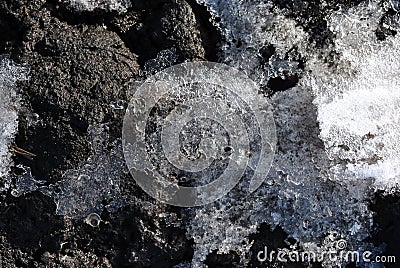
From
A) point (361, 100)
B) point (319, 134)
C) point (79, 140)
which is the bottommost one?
point (79, 140)

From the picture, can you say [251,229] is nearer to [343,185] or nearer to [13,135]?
[343,185]

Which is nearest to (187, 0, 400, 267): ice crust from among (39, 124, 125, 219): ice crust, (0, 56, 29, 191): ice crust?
(39, 124, 125, 219): ice crust

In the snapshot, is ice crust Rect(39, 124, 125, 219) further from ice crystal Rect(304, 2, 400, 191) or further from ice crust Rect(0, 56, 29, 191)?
ice crystal Rect(304, 2, 400, 191)

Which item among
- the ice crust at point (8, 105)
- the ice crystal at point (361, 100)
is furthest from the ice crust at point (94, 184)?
the ice crystal at point (361, 100)

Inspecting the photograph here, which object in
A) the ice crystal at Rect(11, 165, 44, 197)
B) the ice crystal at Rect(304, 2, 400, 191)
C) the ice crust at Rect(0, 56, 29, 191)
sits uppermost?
the ice crystal at Rect(304, 2, 400, 191)

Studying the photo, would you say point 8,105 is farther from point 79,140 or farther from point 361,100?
point 361,100

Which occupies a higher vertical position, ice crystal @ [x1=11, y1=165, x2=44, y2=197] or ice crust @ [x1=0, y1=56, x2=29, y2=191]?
ice crust @ [x1=0, y1=56, x2=29, y2=191]

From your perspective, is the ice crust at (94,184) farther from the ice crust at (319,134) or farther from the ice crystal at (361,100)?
the ice crystal at (361,100)

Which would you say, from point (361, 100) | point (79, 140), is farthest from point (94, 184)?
point (361, 100)
